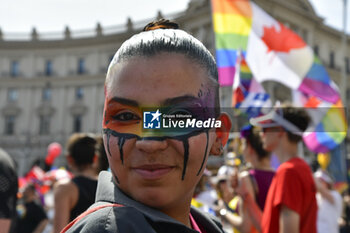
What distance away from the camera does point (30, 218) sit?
5434 mm

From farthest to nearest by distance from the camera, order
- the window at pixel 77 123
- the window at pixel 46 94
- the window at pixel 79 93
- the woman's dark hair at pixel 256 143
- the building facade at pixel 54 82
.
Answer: the window at pixel 46 94, the window at pixel 79 93, the window at pixel 77 123, the building facade at pixel 54 82, the woman's dark hair at pixel 256 143

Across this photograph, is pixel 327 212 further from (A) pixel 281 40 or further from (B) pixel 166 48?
(B) pixel 166 48

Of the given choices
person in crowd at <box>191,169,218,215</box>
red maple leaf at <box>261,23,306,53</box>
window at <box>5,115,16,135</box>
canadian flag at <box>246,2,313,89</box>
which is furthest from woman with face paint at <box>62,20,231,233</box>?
window at <box>5,115,16,135</box>

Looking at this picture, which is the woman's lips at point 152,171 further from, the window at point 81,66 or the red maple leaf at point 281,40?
the window at point 81,66

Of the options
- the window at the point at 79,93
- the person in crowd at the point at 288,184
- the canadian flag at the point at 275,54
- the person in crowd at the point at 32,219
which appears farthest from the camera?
the window at the point at 79,93

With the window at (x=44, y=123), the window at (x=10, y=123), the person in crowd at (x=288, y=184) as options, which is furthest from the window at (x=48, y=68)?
→ the person in crowd at (x=288, y=184)

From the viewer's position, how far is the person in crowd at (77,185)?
3084mm

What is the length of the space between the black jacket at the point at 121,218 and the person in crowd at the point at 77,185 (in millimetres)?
2067

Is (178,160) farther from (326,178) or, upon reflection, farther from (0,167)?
(326,178)

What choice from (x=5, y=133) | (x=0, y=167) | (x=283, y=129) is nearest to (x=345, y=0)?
(x=283, y=129)

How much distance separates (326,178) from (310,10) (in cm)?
3275

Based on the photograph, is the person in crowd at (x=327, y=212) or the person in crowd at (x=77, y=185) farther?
the person in crowd at (x=327, y=212)

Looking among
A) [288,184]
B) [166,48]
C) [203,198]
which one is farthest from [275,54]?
[166,48]

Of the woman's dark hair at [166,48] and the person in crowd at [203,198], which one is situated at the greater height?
the woman's dark hair at [166,48]
